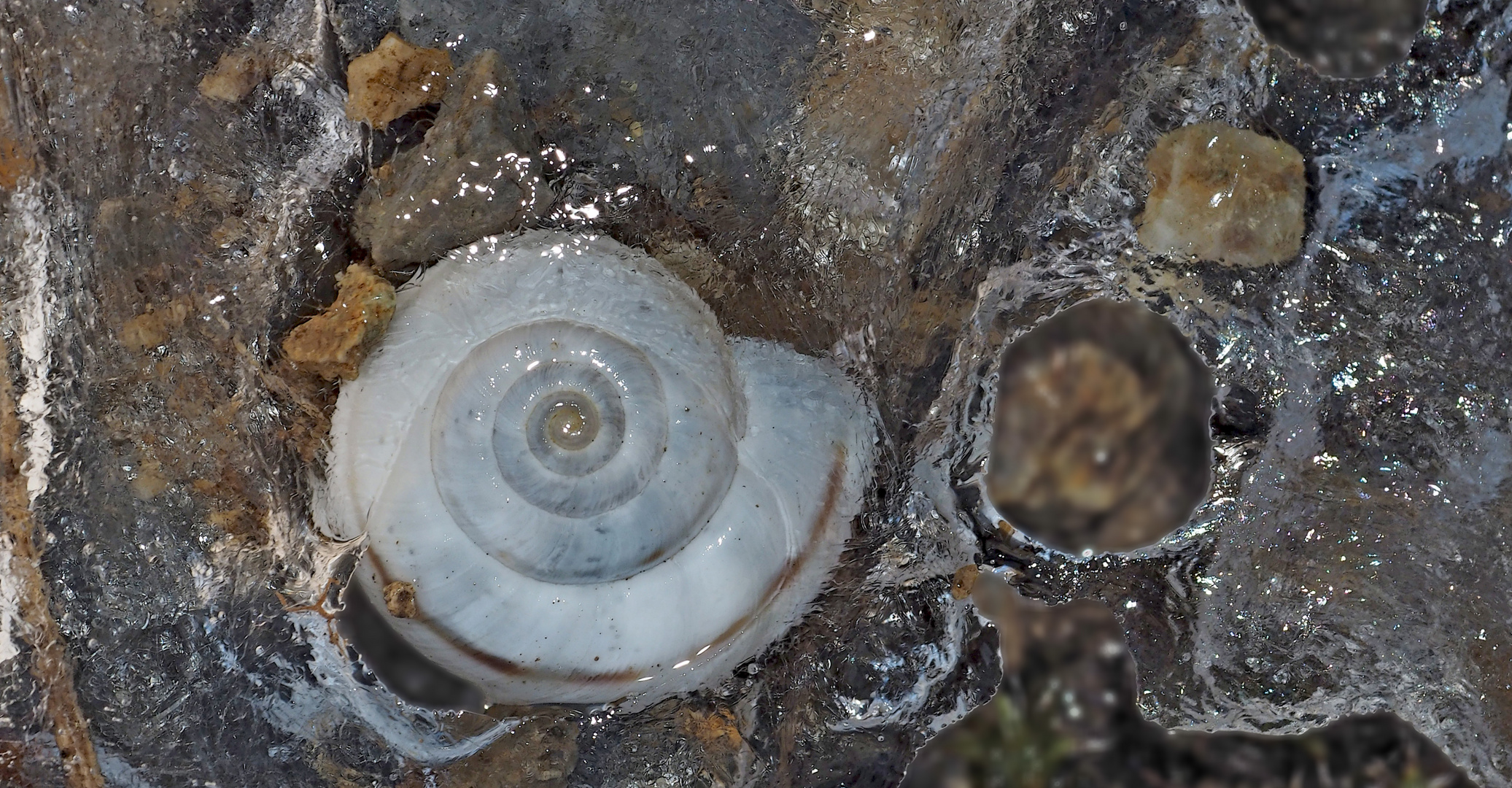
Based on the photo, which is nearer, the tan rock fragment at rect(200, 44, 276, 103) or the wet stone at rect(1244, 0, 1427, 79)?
the wet stone at rect(1244, 0, 1427, 79)

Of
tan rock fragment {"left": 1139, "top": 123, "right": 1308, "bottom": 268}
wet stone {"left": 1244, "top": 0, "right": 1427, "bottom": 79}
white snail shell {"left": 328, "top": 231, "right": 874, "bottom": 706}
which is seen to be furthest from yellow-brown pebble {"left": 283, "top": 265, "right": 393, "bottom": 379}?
wet stone {"left": 1244, "top": 0, "right": 1427, "bottom": 79}

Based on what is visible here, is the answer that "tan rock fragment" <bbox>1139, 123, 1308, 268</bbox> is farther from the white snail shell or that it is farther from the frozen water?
the white snail shell

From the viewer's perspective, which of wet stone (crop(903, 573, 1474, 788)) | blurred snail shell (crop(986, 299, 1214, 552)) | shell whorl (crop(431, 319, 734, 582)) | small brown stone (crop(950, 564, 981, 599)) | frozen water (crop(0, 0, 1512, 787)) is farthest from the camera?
small brown stone (crop(950, 564, 981, 599))

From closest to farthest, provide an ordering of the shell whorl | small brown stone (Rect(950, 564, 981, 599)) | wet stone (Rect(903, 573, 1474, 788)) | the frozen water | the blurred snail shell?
the shell whorl < wet stone (Rect(903, 573, 1474, 788)) < the blurred snail shell < the frozen water < small brown stone (Rect(950, 564, 981, 599))

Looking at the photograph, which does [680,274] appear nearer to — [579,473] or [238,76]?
[579,473]

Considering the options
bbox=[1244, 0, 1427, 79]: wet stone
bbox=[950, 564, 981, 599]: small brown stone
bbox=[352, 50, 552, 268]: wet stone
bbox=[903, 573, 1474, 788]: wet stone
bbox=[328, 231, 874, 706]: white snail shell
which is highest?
bbox=[1244, 0, 1427, 79]: wet stone

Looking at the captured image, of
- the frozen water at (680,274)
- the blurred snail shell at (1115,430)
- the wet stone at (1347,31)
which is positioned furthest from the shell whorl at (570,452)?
the wet stone at (1347,31)

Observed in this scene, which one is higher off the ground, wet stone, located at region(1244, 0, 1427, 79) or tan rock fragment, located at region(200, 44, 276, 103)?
wet stone, located at region(1244, 0, 1427, 79)
